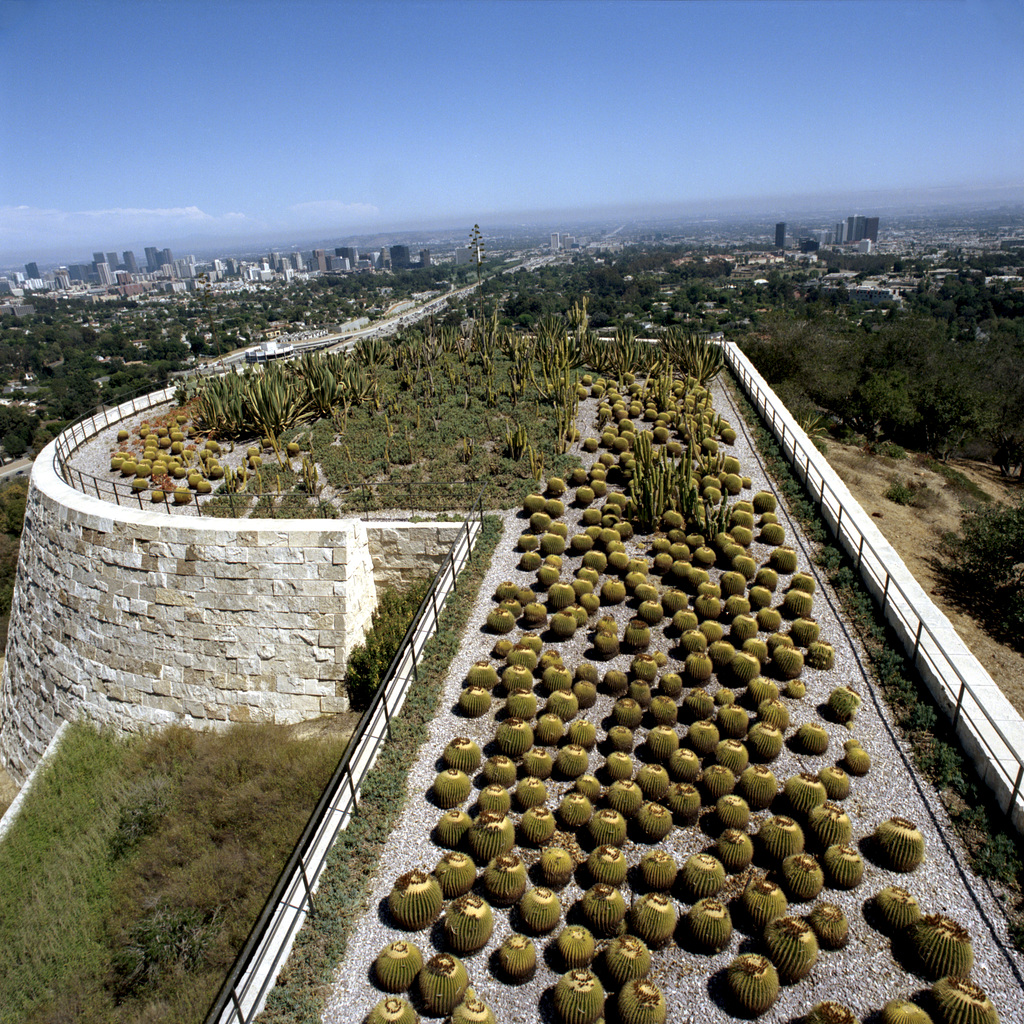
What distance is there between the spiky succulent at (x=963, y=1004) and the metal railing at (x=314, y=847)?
5409 millimetres

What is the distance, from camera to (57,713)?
13133 millimetres

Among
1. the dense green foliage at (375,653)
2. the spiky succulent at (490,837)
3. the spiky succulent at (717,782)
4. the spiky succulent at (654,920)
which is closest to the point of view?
the spiky succulent at (654,920)

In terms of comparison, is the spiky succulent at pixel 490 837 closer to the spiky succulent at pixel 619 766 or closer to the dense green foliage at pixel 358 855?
the dense green foliage at pixel 358 855

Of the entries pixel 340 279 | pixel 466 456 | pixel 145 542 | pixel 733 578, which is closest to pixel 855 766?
pixel 733 578

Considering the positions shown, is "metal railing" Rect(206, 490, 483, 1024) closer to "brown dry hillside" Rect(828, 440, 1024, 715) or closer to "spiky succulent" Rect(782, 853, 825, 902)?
"spiky succulent" Rect(782, 853, 825, 902)

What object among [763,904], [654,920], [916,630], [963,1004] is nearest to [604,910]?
[654,920]

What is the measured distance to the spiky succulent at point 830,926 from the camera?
5.99 m

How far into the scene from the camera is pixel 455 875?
6.62 metres

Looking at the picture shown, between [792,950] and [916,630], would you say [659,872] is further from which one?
[916,630]

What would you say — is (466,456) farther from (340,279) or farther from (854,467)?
(340,279)

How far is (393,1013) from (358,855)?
78.7 inches

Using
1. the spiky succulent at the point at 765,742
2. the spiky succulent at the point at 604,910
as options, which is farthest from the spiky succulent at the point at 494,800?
the spiky succulent at the point at 765,742

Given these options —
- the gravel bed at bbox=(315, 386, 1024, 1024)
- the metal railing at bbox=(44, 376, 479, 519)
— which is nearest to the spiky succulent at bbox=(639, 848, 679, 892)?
the gravel bed at bbox=(315, 386, 1024, 1024)

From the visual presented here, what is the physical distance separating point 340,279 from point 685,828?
18099 cm
